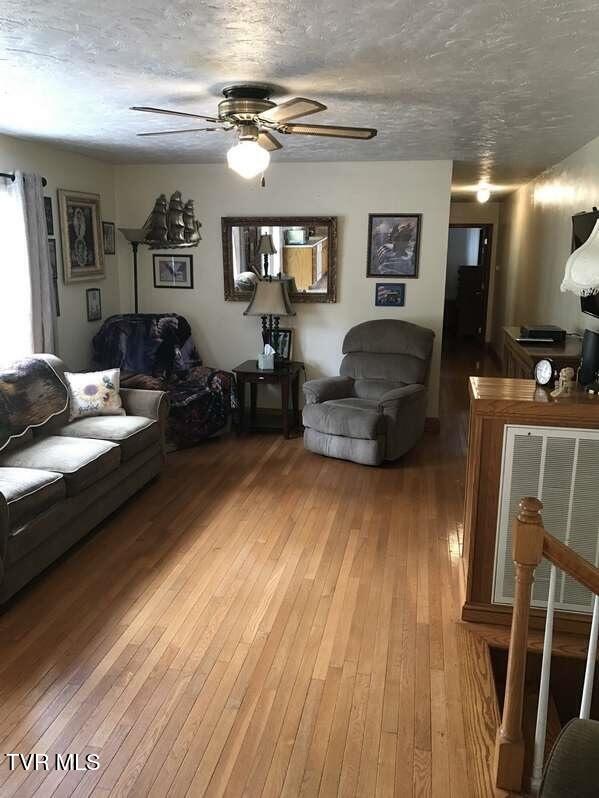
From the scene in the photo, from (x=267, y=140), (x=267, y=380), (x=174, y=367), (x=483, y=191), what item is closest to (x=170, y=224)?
(x=174, y=367)

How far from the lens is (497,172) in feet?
20.5

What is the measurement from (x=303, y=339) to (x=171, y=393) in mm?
1398

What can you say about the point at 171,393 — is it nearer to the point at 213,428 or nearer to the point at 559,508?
the point at 213,428

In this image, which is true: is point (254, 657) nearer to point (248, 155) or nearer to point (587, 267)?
point (587, 267)

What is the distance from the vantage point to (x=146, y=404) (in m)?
4.41

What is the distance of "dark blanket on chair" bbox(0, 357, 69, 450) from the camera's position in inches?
144

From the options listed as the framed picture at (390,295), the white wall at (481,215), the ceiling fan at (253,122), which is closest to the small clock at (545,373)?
the ceiling fan at (253,122)

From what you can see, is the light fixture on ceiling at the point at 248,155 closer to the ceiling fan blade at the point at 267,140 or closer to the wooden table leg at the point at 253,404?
the ceiling fan blade at the point at 267,140

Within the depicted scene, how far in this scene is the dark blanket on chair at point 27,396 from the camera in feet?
12.0

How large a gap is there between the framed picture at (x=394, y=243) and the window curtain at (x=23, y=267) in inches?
107

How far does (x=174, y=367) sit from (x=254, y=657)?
11.6 feet

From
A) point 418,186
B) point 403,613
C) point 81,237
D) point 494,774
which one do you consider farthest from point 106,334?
point 494,774

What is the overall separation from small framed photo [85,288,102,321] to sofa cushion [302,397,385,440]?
2167 mm

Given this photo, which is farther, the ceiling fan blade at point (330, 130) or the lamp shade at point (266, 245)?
the lamp shade at point (266, 245)
